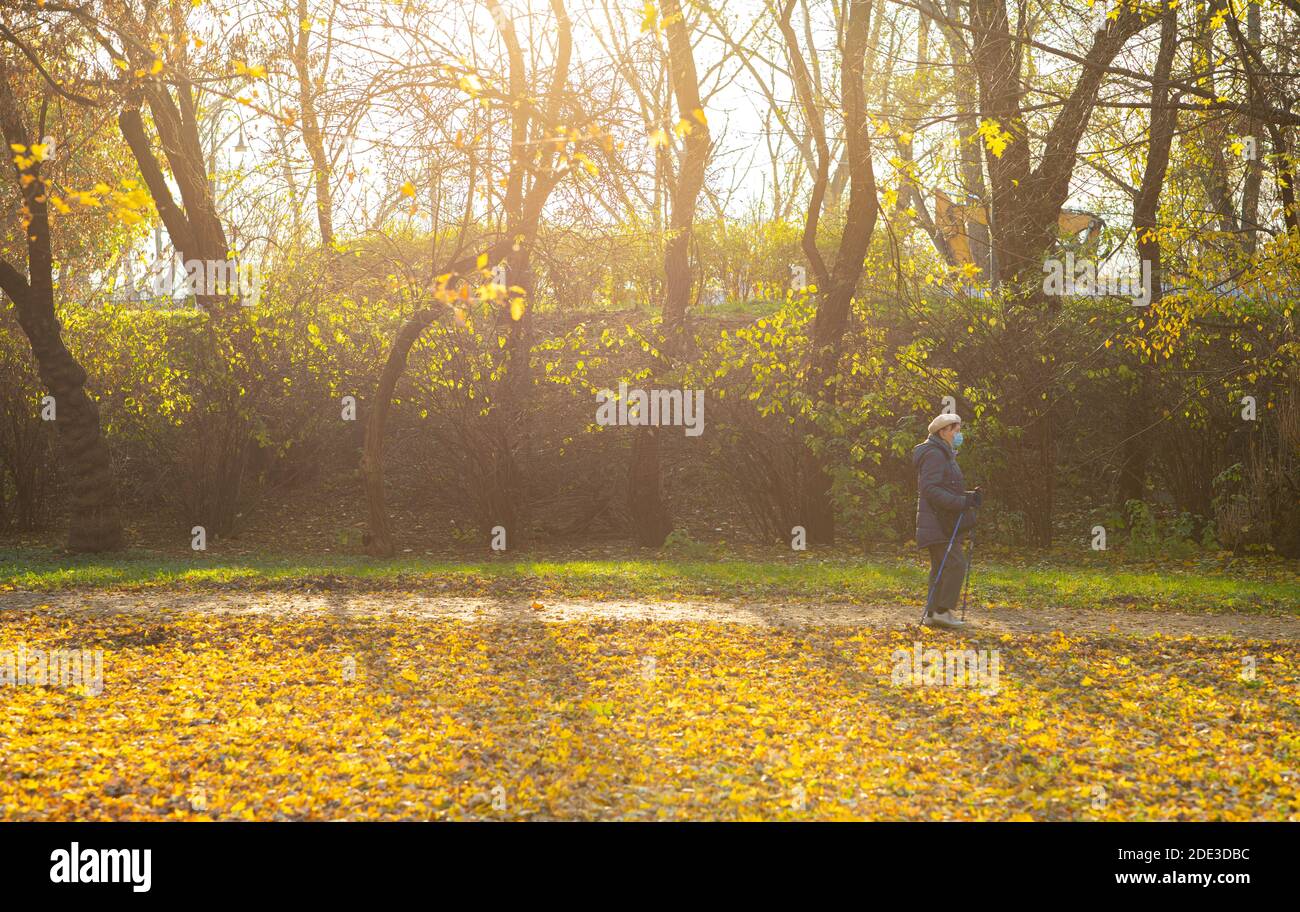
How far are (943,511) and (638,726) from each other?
377 centimetres

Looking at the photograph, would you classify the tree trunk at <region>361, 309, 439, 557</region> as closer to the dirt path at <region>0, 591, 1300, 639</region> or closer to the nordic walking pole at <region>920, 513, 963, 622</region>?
the dirt path at <region>0, 591, 1300, 639</region>

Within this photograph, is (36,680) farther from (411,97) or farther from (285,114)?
(411,97)

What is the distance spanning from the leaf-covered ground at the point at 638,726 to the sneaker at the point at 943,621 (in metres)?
0.28

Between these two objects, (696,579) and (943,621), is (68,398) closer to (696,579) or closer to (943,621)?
(696,579)

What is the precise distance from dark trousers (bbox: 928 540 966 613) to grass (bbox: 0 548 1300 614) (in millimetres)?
1383

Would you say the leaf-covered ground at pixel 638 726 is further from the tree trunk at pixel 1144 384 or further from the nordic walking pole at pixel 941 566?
the tree trunk at pixel 1144 384

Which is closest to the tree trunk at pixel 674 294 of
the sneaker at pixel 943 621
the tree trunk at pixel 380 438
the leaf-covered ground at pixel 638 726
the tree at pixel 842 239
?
the tree at pixel 842 239

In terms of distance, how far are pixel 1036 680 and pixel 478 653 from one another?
3869mm

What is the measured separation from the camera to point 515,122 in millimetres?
11992

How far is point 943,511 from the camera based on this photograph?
9.88 metres

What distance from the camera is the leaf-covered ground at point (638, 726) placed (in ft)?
19.3

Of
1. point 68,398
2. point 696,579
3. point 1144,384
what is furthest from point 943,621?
point 68,398

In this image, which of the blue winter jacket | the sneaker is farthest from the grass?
the blue winter jacket

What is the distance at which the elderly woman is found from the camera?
976 centimetres
